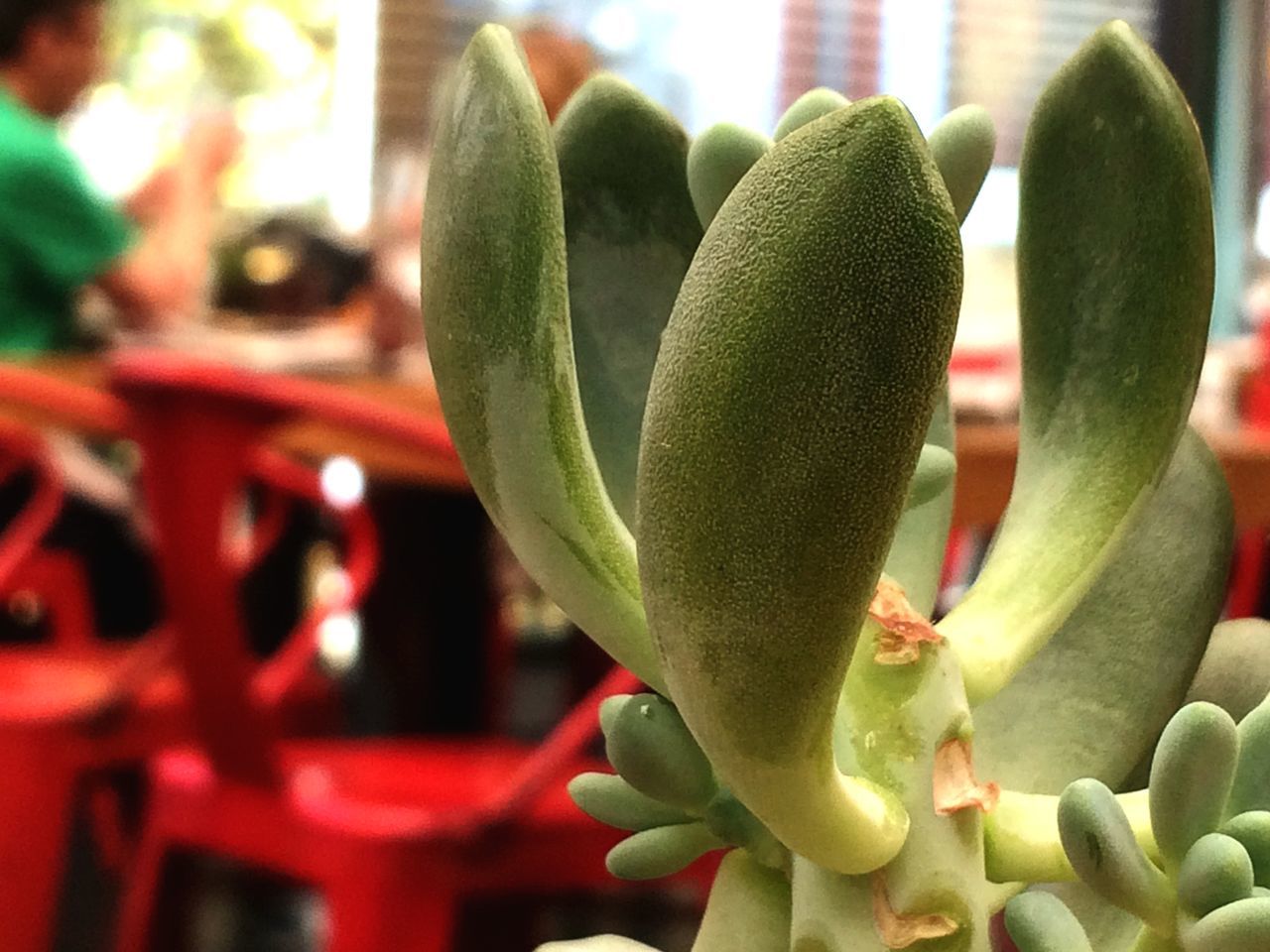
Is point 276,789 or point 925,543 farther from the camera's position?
point 276,789

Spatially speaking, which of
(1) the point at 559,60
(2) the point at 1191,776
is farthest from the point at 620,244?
(1) the point at 559,60

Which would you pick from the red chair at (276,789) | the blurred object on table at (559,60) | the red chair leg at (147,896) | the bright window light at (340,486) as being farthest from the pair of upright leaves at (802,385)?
the blurred object on table at (559,60)

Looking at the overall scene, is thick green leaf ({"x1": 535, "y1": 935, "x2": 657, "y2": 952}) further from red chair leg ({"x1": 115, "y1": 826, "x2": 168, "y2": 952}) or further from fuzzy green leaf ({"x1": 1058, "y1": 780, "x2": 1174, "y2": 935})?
red chair leg ({"x1": 115, "y1": 826, "x2": 168, "y2": 952})

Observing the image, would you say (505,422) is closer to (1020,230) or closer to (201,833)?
(1020,230)

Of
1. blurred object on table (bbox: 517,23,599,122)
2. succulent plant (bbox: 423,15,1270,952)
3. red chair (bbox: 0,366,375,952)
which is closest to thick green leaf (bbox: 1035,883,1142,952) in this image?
succulent plant (bbox: 423,15,1270,952)

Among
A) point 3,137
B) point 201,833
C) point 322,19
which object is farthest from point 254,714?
point 322,19

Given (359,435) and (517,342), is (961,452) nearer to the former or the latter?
(359,435)

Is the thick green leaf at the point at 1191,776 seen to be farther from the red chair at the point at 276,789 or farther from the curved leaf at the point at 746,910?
the red chair at the point at 276,789
